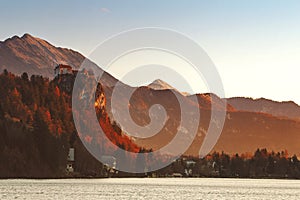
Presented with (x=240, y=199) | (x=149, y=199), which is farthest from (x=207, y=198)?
(x=149, y=199)

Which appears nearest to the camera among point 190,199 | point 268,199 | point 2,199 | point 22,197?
point 2,199

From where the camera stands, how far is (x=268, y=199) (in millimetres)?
193125

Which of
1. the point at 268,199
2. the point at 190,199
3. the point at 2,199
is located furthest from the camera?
the point at 268,199

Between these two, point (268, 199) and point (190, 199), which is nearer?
point (190, 199)

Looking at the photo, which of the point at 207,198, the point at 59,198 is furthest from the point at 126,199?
the point at 207,198

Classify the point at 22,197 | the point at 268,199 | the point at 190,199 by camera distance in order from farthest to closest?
the point at 268,199 → the point at 190,199 → the point at 22,197

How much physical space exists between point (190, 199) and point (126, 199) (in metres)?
18.5

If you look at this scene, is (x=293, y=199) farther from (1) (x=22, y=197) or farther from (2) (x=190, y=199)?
(1) (x=22, y=197)

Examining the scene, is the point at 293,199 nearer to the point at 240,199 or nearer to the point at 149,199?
the point at 240,199

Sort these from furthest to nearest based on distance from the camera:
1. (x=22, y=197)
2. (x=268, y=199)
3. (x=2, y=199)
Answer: (x=268, y=199) → (x=22, y=197) → (x=2, y=199)

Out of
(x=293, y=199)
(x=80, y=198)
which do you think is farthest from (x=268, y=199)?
(x=80, y=198)

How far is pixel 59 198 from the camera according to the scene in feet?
547

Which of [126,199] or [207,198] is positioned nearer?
[126,199]

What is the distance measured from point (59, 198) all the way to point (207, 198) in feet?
148
